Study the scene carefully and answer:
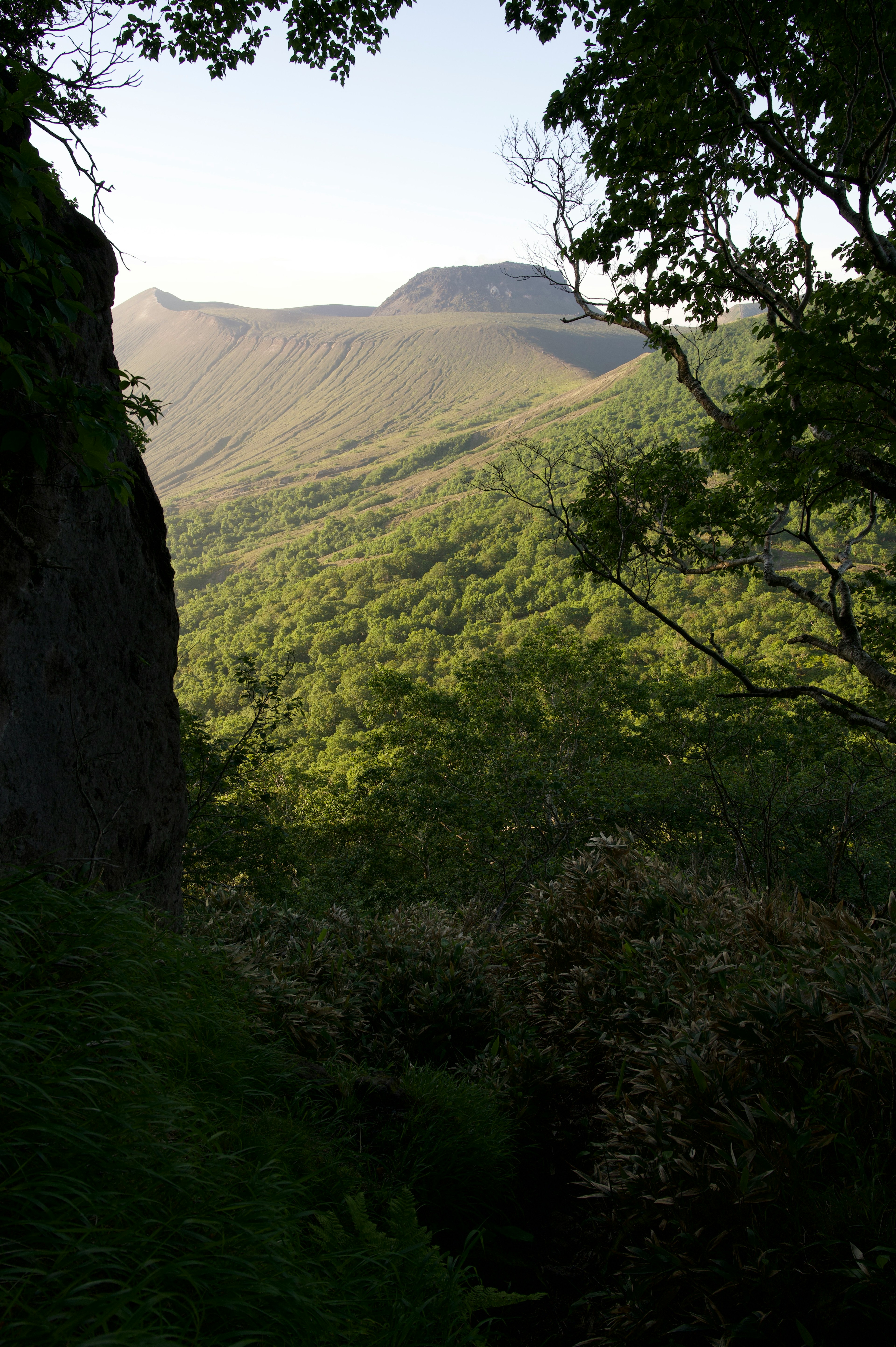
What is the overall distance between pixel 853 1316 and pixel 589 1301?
1.15 meters

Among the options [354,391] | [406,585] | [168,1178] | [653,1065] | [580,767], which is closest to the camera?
[168,1178]

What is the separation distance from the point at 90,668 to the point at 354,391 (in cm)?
17602

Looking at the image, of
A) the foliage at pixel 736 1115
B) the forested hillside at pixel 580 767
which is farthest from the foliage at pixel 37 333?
the forested hillside at pixel 580 767

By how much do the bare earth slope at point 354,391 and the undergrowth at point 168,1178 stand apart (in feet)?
394

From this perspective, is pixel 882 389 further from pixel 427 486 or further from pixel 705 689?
pixel 427 486

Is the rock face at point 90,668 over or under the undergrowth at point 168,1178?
over

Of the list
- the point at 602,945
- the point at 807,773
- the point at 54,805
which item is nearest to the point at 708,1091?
the point at 602,945

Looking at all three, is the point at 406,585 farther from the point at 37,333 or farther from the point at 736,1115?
the point at 736,1115

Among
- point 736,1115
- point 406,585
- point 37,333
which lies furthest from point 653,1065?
point 406,585

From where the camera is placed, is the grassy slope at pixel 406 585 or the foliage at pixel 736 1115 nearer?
the foliage at pixel 736 1115

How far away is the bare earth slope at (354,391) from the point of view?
13725 cm

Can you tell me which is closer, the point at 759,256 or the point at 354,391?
the point at 759,256

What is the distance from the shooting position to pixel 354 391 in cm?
16475

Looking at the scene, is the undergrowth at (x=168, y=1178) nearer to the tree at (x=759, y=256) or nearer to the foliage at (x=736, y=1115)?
the foliage at (x=736, y=1115)
